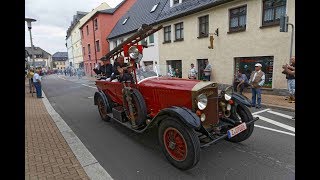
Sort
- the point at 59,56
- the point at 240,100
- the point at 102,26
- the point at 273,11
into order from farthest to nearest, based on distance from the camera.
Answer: the point at 59,56
the point at 102,26
the point at 273,11
the point at 240,100

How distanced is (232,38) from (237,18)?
1.03 meters

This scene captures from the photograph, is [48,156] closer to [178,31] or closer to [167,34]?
[178,31]

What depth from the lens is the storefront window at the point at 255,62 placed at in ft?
34.4

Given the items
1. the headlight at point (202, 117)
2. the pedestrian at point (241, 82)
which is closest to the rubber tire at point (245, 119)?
the headlight at point (202, 117)

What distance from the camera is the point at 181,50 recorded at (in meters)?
15.7

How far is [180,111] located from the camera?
3.57m

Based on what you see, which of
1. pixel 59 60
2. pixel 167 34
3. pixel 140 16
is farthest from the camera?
pixel 59 60

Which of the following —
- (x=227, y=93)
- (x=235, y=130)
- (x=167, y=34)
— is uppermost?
(x=167, y=34)

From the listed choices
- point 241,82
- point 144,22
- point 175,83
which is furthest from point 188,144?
point 144,22

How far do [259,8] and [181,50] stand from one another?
242 inches

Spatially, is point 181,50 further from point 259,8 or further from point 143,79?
point 143,79

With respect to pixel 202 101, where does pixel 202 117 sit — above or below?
below

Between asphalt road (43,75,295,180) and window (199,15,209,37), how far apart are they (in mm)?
8678
